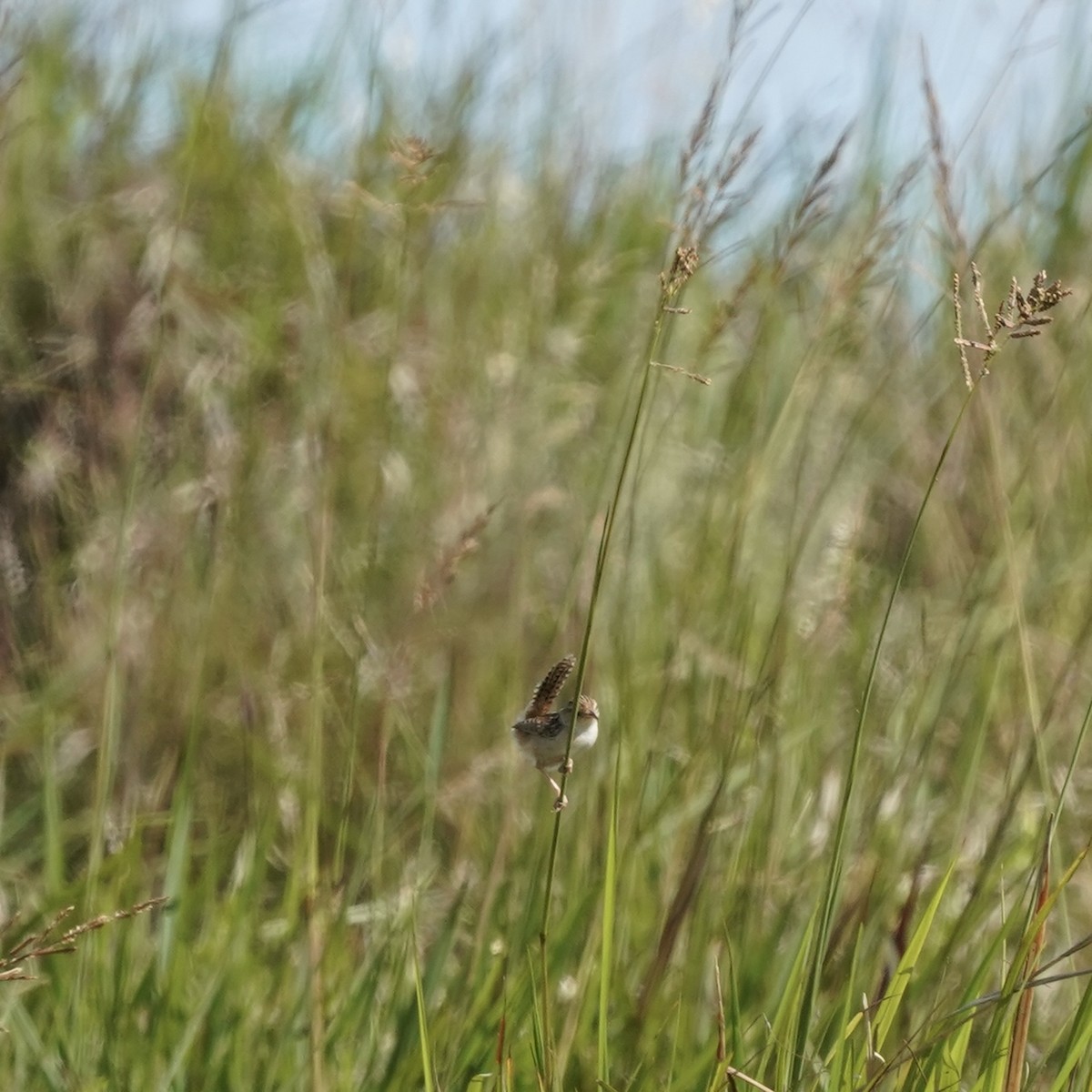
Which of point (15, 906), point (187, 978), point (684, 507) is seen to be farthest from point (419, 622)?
point (187, 978)

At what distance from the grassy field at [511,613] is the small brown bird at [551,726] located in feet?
0.22

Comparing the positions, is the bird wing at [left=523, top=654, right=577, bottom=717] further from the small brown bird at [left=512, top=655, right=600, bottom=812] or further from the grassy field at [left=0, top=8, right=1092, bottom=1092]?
the grassy field at [left=0, top=8, right=1092, bottom=1092]

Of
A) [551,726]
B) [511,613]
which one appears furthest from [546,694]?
[511,613]

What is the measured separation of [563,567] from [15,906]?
1312 millimetres

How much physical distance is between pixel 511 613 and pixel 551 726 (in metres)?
1.41

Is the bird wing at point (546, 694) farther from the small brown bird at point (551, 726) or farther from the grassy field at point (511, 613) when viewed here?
the grassy field at point (511, 613)

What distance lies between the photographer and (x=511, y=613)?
2.70 metres

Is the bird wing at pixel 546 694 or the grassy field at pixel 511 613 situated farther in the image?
the grassy field at pixel 511 613

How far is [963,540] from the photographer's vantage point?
3275 mm

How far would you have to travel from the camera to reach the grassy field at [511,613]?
1.54 m

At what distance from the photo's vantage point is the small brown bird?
1274 millimetres

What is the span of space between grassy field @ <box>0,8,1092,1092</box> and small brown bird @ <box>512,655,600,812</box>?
2.6 inches

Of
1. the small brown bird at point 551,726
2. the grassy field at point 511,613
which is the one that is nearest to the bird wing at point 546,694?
the small brown bird at point 551,726

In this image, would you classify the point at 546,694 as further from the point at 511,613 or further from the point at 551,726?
the point at 511,613
